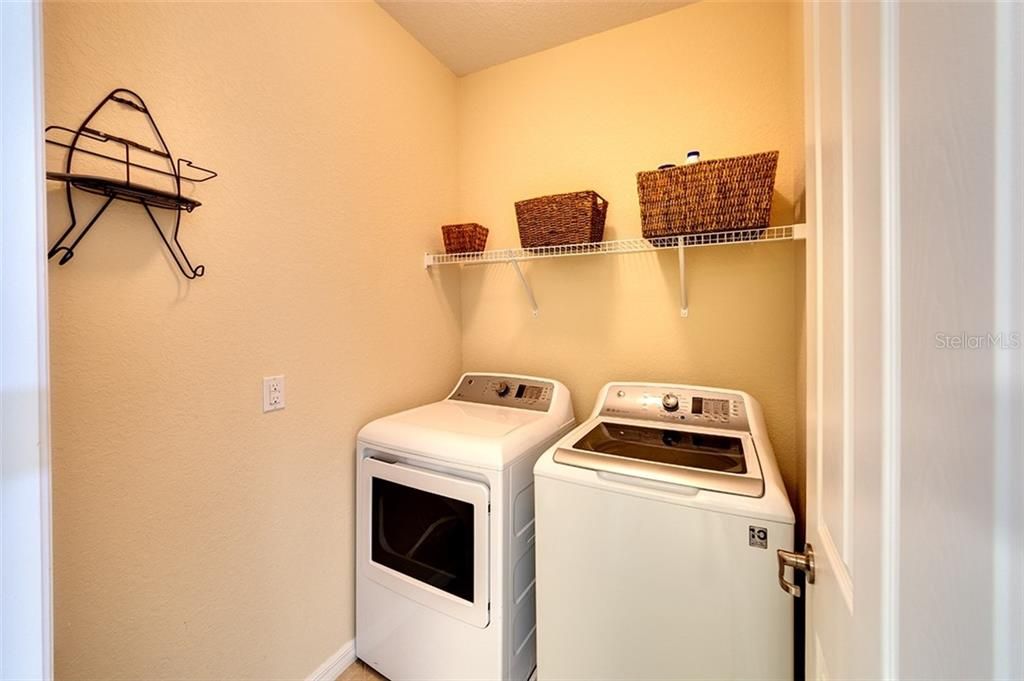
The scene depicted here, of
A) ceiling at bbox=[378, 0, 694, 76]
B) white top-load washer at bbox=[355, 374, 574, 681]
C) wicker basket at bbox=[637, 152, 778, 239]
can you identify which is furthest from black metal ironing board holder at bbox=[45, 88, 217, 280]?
wicker basket at bbox=[637, 152, 778, 239]

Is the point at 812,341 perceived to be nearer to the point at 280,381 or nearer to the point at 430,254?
the point at 280,381

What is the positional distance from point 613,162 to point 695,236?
2.18ft

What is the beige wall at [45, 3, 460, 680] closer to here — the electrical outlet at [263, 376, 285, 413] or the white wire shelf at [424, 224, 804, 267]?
the electrical outlet at [263, 376, 285, 413]

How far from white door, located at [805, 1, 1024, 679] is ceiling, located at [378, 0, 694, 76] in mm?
1580

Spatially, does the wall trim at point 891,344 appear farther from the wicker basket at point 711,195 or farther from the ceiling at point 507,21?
the ceiling at point 507,21

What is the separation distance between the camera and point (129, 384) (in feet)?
3.26

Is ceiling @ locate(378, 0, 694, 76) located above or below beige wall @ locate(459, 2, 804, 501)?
above

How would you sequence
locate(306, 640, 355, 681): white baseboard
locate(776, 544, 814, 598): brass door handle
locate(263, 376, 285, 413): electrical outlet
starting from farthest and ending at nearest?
locate(306, 640, 355, 681): white baseboard, locate(263, 376, 285, 413): electrical outlet, locate(776, 544, 814, 598): brass door handle

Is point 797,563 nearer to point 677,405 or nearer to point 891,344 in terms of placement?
point 891,344

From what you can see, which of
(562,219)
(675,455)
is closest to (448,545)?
(675,455)

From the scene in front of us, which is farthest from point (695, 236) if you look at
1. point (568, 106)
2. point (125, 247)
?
point (125, 247)

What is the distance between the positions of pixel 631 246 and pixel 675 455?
3.06 feet

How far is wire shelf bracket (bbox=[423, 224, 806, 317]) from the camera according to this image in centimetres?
139

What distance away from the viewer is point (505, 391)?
6.36 feet
